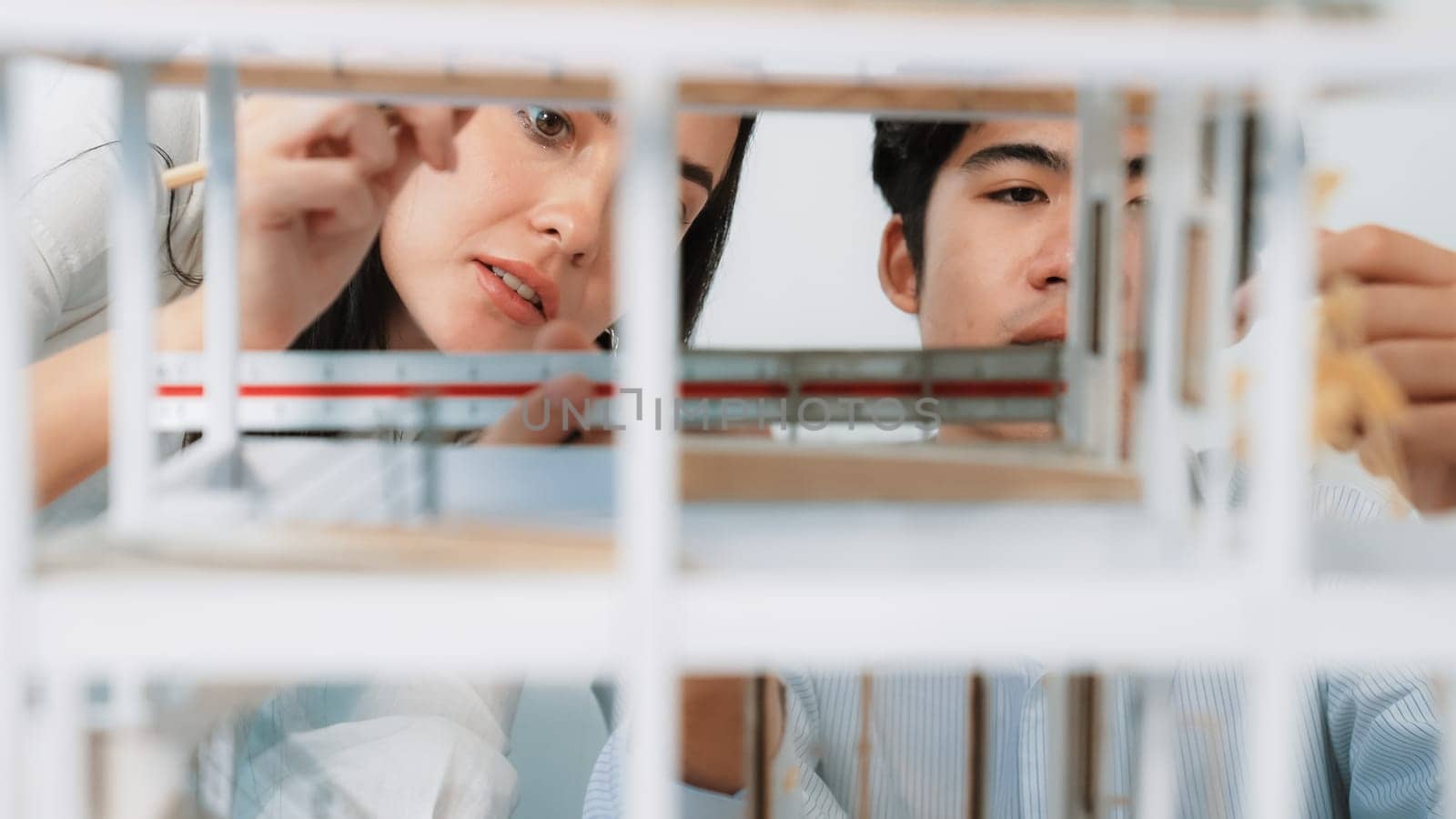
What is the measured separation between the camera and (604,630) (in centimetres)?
57

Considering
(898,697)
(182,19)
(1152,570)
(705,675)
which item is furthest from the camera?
(898,697)

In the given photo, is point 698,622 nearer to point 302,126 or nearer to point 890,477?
point 890,477

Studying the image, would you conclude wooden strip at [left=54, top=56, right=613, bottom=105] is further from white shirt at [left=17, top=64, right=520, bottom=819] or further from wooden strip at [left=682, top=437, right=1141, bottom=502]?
white shirt at [left=17, top=64, right=520, bottom=819]

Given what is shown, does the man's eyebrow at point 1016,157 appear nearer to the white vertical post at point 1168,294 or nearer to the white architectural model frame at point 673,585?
the white vertical post at point 1168,294

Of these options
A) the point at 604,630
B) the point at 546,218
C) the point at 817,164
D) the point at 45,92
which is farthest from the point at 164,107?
the point at 604,630

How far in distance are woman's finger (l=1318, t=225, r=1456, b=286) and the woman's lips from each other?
1110 mm

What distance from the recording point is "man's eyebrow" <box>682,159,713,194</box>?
68.8 inches

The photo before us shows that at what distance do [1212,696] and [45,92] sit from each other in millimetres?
1875

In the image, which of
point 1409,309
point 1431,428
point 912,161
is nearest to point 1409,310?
point 1409,309

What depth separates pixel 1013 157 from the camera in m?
1.72

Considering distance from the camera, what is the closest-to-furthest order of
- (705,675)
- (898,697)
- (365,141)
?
(365,141) → (705,675) → (898,697)

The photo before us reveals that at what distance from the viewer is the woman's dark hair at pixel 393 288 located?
1.82 m

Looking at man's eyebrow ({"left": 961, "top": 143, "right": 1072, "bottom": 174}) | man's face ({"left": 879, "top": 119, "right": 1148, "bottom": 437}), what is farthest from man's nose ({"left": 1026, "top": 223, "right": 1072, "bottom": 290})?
man's eyebrow ({"left": 961, "top": 143, "right": 1072, "bottom": 174})

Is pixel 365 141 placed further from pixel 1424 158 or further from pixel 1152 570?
pixel 1424 158
